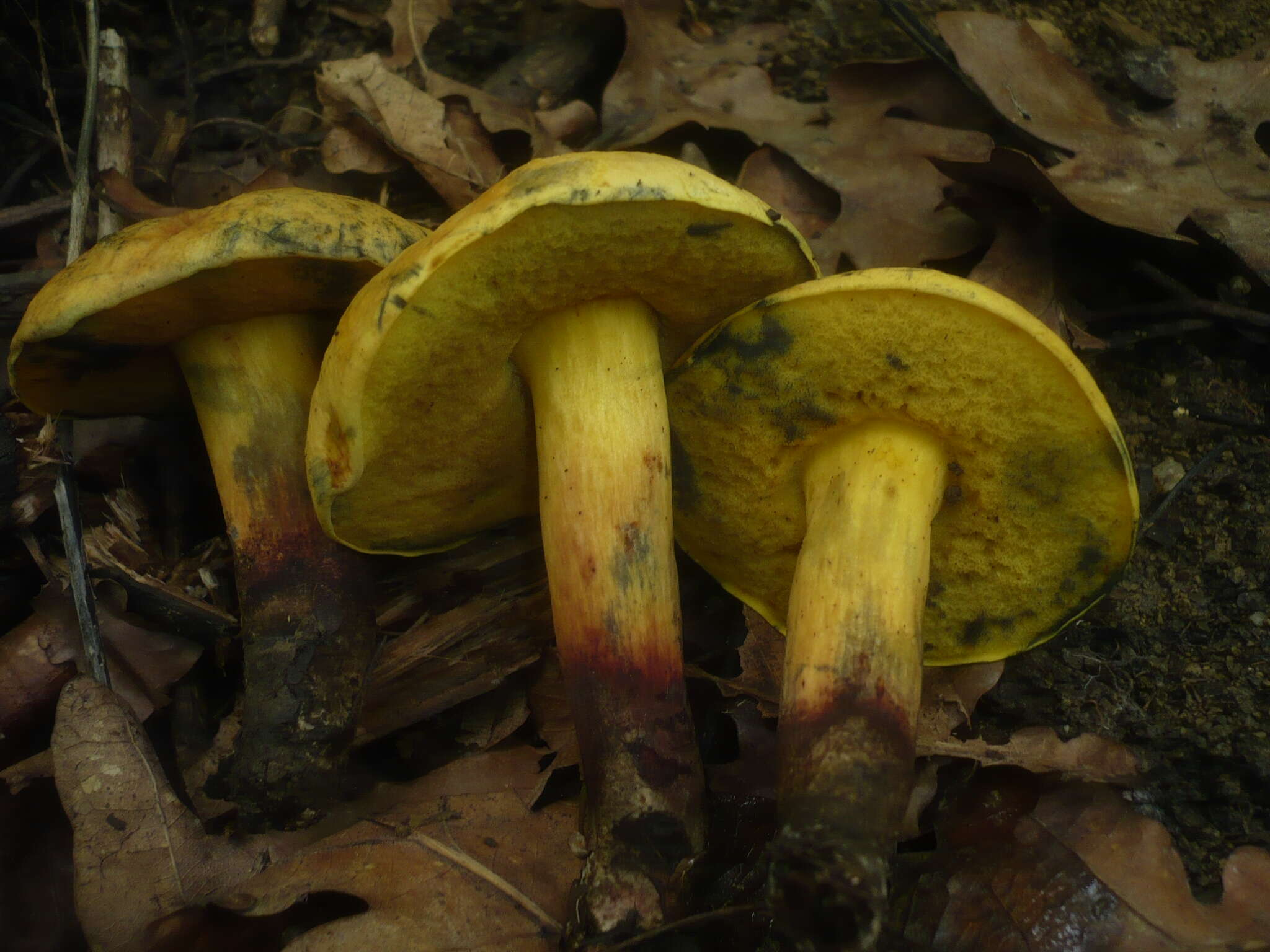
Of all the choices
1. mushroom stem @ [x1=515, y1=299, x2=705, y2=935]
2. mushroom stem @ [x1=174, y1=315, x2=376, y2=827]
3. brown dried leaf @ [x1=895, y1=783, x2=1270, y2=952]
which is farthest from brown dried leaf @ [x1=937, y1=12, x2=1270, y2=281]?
mushroom stem @ [x1=174, y1=315, x2=376, y2=827]

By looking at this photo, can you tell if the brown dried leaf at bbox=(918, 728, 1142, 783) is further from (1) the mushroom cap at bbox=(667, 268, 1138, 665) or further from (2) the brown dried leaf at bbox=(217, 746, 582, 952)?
(2) the brown dried leaf at bbox=(217, 746, 582, 952)

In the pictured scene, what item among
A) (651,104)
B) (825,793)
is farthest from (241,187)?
(825,793)

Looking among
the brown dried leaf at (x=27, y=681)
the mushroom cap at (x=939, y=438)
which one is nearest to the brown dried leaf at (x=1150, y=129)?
the mushroom cap at (x=939, y=438)

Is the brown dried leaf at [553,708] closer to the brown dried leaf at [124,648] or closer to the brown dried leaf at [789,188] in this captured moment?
the brown dried leaf at [124,648]

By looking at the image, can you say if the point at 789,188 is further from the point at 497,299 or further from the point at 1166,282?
the point at 497,299

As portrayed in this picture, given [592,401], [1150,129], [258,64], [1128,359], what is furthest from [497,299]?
[258,64]

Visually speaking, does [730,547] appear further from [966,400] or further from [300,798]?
[300,798]
